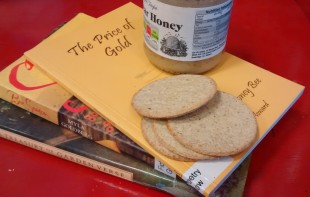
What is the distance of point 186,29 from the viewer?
1.96ft

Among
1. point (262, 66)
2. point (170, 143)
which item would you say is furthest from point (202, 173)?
point (262, 66)

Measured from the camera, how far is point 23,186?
590 mm

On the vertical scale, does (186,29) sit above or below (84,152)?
above

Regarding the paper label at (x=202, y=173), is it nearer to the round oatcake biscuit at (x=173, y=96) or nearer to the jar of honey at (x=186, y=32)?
the round oatcake biscuit at (x=173, y=96)

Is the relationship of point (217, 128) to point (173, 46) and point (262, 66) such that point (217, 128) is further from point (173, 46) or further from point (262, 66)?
point (262, 66)

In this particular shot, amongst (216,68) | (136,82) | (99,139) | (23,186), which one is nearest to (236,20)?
(216,68)

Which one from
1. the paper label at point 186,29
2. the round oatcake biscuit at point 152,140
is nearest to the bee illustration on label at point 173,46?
the paper label at point 186,29

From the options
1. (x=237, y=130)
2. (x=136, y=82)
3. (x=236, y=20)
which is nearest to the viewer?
(x=237, y=130)

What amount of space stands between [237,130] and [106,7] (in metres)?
0.55

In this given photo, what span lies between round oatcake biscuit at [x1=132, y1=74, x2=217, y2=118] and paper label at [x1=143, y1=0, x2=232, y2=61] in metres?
0.04

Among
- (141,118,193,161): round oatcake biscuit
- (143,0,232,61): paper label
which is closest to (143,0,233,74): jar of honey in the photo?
(143,0,232,61): paper label

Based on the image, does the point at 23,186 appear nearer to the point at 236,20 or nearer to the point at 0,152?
the point at 0,152

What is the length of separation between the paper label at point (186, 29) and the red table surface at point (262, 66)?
19 centimetres

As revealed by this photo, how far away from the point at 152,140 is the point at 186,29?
0.58ft
